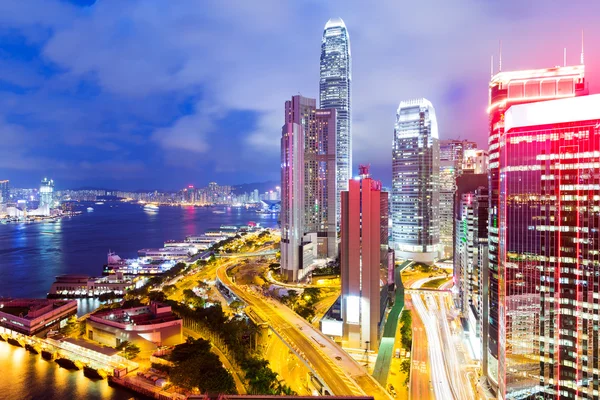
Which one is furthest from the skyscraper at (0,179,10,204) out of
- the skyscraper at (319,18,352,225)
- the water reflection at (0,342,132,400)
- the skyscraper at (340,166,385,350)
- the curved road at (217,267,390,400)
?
the skyscraper at (340,166,385,350)

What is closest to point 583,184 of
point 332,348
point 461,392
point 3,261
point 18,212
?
point 461,392

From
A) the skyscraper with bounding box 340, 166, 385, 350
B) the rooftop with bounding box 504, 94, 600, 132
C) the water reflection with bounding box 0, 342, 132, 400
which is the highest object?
the rooftop with bounding box 504, 94, 600, 132

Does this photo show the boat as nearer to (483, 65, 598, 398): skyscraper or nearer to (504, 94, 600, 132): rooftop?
(483, 65, 598, 398): skyscraper

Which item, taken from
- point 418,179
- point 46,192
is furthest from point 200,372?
point 46,192

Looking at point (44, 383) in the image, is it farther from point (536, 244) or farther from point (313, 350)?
point (536, 244)

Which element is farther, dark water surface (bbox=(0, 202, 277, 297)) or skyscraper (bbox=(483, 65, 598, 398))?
dark water surface (bbox=(0, 202, 277, 297))

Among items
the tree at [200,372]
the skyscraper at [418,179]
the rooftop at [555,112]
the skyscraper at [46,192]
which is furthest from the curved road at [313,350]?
the skyscraper at [46,192]
